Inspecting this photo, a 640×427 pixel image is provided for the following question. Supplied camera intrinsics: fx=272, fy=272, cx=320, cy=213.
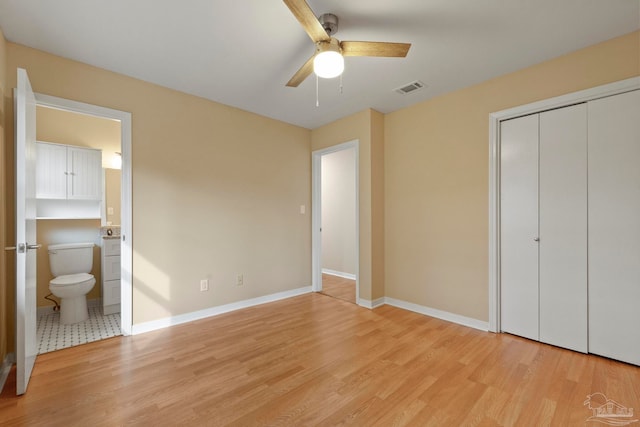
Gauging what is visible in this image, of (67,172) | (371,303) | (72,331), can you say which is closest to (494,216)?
(371,303)

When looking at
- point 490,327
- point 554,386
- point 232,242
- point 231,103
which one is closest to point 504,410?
point 554,386

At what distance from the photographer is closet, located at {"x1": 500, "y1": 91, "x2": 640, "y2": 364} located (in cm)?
211

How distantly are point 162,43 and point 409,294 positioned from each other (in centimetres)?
361

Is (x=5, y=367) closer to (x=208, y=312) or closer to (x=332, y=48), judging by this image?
(x=208, y=312)

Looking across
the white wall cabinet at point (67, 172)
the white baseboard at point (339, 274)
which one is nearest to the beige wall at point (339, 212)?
the white baseboard at point (339, 274)

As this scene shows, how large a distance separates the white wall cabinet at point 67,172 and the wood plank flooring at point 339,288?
11.6ft

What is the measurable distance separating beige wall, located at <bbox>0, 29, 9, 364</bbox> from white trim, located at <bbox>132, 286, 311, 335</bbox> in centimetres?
85

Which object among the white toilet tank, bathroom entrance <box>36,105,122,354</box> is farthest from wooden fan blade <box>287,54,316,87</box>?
the white toilet tank

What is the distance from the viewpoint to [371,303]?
346cm

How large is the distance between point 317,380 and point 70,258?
337 cm

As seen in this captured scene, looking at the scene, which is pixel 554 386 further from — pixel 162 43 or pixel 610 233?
pixel 162 43

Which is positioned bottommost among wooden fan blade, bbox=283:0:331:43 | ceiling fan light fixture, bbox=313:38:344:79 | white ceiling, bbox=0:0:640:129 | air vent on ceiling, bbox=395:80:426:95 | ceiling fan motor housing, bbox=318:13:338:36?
ceiling fan light fixture, bbox=313:38:344:79

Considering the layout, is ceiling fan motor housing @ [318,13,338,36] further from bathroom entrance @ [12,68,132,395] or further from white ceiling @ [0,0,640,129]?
bathroom entrance @ [12,68,132,395]

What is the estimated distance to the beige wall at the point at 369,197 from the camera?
353 centimetres
